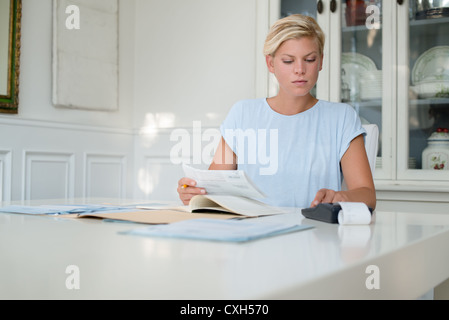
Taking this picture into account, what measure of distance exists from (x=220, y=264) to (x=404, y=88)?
7.33 feet

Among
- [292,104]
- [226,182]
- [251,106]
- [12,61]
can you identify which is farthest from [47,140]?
[226,182]

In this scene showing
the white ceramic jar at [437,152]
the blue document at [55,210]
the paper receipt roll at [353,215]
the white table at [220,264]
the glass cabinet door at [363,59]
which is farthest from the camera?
the glass cabinet door at [363,59]

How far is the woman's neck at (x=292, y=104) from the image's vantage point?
1.99m

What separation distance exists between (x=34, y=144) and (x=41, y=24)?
673mm

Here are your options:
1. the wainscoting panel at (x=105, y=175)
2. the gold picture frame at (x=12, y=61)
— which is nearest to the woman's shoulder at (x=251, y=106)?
the gold picture frame at (x=12, y=61)

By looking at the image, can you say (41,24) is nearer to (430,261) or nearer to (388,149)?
(388,149)

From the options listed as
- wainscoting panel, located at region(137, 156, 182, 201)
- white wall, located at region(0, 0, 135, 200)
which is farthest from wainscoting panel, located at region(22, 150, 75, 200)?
wainscoting panel, located at region(137, 156, 182, 201)

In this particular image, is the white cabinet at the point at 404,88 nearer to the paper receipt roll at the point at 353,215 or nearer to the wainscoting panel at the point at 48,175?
the paper receipt roll at the point at 353,215

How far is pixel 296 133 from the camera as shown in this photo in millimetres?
1961

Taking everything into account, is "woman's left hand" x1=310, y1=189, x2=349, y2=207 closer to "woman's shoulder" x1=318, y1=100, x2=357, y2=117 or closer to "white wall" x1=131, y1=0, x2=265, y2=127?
"woman's shoulder" x1=318, y1=100, x2=357, y2=117

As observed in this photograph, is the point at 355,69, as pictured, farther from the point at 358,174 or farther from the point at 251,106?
→ the point at 358,174

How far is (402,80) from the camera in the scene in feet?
8.70

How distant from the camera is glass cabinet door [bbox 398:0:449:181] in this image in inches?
102

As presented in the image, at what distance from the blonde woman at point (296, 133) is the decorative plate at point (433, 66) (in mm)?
855
